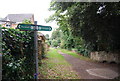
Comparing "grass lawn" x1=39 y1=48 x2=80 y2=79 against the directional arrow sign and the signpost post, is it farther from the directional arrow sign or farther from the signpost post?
the directional arrow sign

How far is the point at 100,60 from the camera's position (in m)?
9.79

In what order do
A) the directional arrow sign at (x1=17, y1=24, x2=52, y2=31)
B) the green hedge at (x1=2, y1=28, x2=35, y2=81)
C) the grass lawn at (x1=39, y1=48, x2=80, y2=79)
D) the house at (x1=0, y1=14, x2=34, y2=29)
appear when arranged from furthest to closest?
1. the grass lawn at (x1=39, y1=48, x2=80, y2=79)
2. the house at (x1=0, y1=14, x2=34, y2=29)
3. the directional arrow sign at (x1=17, y1=24, x2=52, y2=31)
4. the green hedge at (x1=2, y1=28, x2=35, y2=81)

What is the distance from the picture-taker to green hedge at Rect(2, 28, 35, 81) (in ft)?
7.09

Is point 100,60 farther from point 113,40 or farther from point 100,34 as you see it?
point 100,34

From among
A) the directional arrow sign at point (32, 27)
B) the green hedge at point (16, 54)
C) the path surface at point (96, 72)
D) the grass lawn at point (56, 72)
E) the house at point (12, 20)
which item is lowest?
the path surface at point (96, 72)

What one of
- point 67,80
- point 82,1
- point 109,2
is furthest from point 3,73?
point 109,2

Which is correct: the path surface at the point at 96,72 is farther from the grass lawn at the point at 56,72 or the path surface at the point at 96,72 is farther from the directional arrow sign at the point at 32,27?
the directional arrow sign at the point at 32,27

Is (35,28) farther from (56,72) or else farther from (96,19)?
(96,19)

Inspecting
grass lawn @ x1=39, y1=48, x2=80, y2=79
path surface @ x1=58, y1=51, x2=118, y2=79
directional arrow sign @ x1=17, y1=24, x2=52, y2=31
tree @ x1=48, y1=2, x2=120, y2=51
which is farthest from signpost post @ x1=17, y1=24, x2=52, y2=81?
path surface @ x1=58, y1=51, x2=118, y2=79

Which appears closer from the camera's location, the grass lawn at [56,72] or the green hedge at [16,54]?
the green hedge at [16,54]

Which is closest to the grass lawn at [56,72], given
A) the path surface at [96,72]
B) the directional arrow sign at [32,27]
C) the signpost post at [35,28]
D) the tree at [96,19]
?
the path surface at [96,72]

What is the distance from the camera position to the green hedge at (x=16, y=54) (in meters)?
2.16

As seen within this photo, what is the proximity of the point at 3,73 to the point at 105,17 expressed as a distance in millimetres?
6625

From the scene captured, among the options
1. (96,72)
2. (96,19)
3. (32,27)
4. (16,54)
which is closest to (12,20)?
(16,54)
